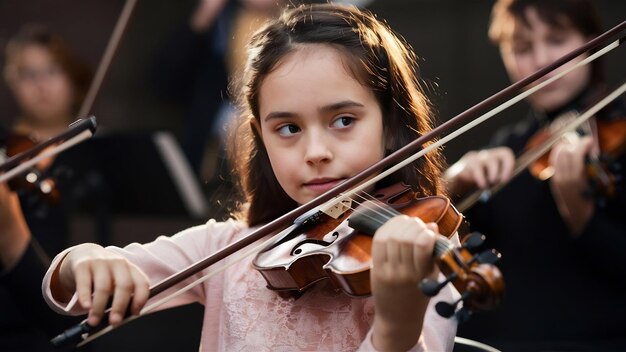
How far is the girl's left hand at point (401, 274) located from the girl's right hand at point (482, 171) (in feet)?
2.89

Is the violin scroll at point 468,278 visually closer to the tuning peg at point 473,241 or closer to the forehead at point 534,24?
the tuning peg at point 473,241

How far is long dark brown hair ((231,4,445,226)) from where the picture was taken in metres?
1.18

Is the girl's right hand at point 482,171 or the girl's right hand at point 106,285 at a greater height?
the girl's right hand at point 106,285

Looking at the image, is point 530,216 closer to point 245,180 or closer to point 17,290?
point 245,180

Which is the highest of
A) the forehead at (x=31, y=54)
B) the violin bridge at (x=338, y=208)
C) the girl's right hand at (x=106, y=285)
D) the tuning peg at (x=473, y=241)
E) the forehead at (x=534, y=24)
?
the forehead at (x=31, y=54)

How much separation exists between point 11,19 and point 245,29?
1.11 metres

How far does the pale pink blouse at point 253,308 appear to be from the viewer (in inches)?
42.8

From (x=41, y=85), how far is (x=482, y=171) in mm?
1204

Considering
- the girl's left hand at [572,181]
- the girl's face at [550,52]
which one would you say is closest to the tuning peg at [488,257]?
the girl's left hand at [572,181]

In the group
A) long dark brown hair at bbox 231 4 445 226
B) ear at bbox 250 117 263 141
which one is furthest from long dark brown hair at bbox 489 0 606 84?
ear at bbox 250 117 263 141

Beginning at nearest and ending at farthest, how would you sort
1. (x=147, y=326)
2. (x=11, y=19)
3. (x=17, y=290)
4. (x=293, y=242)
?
1. (x=293, y=242)
2. (x=17, y=290)
3. (x=147, y=326)
4. (x=11, y=19)

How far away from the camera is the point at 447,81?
10.6ft

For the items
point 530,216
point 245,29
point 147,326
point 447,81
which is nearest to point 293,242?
point 530,216

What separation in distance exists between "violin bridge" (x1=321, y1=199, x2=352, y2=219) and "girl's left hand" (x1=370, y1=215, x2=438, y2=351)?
8.1 inches
